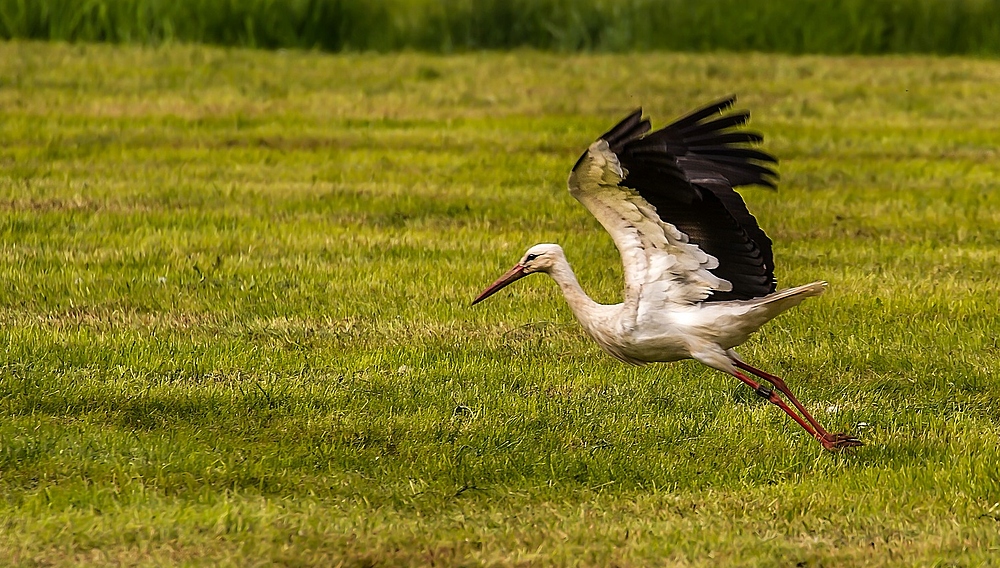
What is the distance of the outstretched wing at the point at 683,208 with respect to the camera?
19.2ft

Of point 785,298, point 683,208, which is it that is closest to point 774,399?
point 785,298

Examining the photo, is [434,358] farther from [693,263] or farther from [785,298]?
[785,298]

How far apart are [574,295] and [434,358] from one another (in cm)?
118

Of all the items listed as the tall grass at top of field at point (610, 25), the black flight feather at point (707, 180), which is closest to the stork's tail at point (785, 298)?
the black flight feather at point (707, 180)

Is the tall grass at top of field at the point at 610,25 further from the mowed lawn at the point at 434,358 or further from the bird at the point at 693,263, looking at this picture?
the bird at the point at 693,263

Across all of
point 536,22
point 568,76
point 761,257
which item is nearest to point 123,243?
point 761,257

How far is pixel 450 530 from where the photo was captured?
5.19 meters

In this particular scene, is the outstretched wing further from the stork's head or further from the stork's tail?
the stork's head

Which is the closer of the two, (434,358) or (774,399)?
(774,399)

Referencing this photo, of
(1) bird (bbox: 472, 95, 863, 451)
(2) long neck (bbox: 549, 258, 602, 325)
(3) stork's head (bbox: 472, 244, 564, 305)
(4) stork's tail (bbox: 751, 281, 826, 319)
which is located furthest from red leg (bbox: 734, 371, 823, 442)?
(3) stork's head (bbox: 472, 244, 564, 305)

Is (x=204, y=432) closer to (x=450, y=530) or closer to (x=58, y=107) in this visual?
(x=450, y=530)

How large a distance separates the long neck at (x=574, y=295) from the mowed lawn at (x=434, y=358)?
443mm

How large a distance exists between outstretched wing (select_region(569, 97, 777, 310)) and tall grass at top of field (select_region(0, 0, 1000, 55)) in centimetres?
1365

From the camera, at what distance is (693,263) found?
20.5 ft
